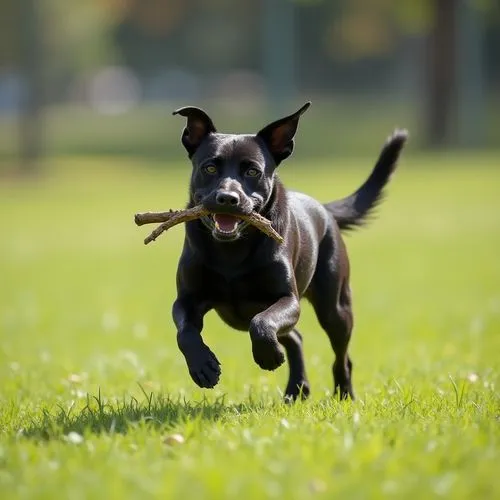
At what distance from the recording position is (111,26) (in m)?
41.4

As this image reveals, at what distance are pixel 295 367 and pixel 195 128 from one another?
1.69 meters

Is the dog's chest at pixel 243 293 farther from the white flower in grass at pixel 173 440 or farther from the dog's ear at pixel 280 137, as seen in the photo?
the white flower in grass at pixel 173 440

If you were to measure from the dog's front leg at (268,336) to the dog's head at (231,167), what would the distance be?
17.4 inches

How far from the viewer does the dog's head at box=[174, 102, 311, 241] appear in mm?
5391

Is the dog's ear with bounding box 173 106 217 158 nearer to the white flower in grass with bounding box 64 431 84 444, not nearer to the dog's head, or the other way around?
the dog's head

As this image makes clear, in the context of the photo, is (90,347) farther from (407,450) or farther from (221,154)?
(407,450)

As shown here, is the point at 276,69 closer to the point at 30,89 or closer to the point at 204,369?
the point at 30,89

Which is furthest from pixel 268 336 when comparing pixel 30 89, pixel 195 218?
pixel 30 89

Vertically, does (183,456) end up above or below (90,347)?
above

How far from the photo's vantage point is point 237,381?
7.01 meters

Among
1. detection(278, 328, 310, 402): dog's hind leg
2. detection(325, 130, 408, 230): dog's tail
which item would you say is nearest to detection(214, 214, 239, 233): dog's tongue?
detection(278, 328, 310, 402): dog's hind leg

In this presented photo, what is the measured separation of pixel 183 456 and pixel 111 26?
3883 cm

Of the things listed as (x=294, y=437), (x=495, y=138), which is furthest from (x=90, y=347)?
(x=495, y=138)

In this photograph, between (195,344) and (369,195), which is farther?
(369,195)
